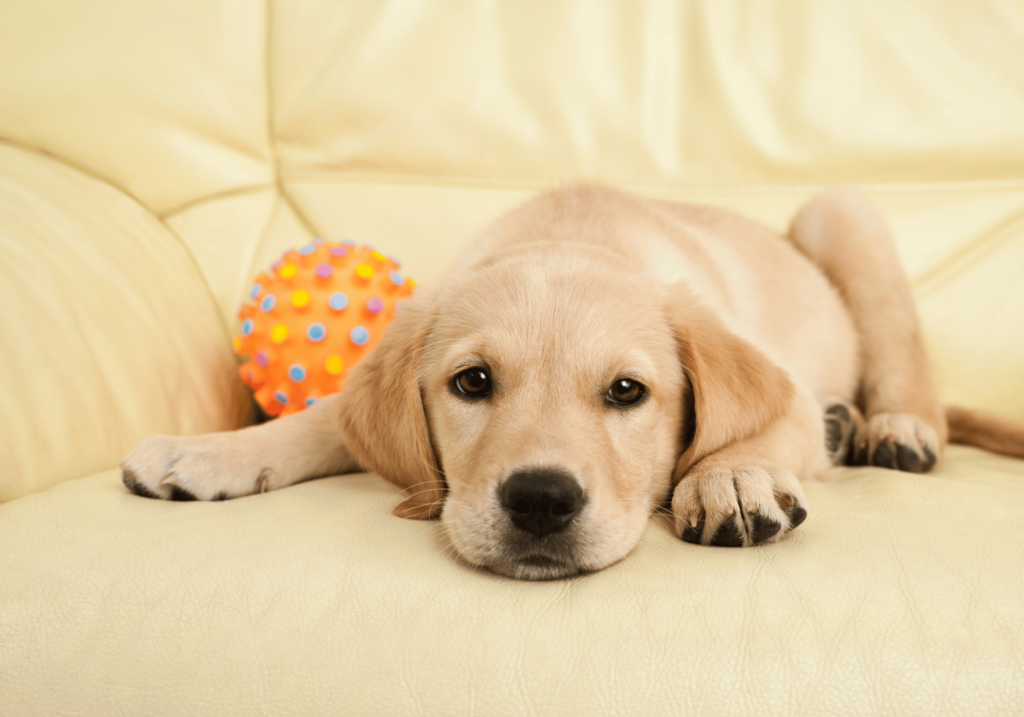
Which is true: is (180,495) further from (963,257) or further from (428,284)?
(963,257)

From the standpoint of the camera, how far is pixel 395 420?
5.78 feet

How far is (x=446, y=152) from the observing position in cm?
322

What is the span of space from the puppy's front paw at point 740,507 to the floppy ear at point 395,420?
60cm

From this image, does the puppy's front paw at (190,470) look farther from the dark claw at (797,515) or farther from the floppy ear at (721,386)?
the dark claw at (797,515)

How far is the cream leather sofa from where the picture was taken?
3.38 feet

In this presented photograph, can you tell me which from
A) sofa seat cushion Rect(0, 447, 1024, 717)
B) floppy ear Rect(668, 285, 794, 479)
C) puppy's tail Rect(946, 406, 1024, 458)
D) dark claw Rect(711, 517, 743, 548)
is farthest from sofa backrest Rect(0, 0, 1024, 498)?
dark claw Rect(711, 517, 743, 548)

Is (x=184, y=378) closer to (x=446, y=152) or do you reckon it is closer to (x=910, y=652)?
(x=446, y=152)

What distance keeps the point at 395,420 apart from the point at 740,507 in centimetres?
87

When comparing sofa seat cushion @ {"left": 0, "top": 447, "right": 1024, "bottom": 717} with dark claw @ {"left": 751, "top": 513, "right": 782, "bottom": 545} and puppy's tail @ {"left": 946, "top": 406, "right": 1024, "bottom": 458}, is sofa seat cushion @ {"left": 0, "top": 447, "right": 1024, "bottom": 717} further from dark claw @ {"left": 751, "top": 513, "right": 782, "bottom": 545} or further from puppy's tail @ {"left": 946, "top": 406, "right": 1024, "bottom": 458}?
puppy's tail @ {"left": 946, "top": 406, "right": 1024, "bottom": 458}

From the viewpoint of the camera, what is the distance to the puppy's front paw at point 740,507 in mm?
1364

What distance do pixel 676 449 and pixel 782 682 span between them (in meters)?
0.82

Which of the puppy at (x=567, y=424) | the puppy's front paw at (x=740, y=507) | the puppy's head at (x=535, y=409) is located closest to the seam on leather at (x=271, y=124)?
the puppy at (x=567, y=424)

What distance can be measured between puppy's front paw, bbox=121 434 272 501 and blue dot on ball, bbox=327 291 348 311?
1.76 feet

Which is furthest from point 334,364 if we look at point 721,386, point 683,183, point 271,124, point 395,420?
point 683,183
